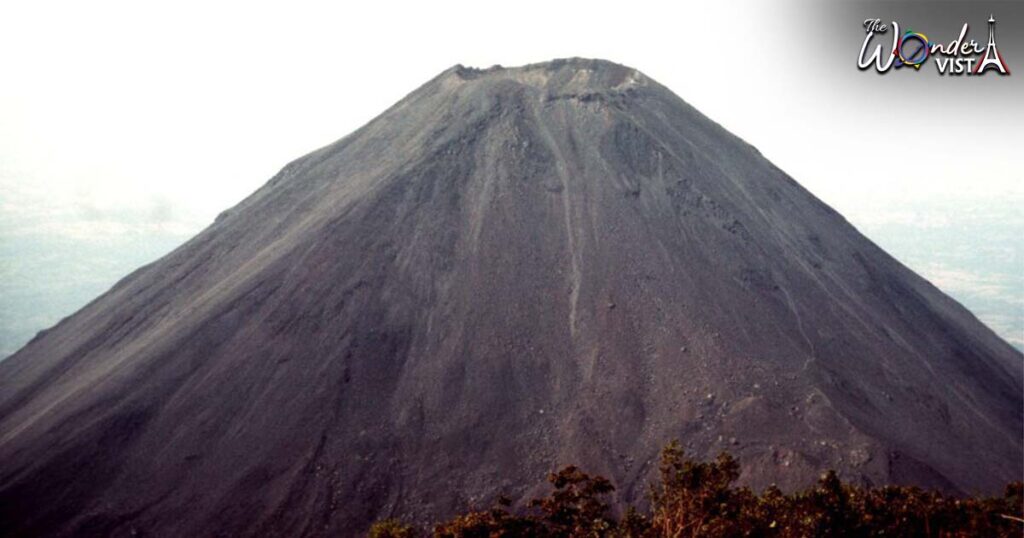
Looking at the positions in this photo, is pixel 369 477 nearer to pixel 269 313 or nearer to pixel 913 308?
pixel 269 313

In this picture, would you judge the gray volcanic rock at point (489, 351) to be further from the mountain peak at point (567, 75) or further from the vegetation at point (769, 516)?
the vegetation at point (769, 516)

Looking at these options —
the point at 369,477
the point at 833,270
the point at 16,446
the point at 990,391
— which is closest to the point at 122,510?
the point at 16,446

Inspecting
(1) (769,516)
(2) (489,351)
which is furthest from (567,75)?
(1) (769,516)

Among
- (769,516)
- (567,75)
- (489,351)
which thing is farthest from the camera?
(567,75)

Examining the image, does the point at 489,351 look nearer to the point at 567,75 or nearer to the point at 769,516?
the point at 769,516

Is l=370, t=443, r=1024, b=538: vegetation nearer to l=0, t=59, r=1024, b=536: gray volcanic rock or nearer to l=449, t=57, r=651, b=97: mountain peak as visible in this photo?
l=0, t=59, r=1024, b=536: gray volcanic rock

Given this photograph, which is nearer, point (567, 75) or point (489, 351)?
point (489, 351)

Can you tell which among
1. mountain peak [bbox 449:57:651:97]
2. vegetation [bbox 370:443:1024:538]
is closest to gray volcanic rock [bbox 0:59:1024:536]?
mountain peak [bbox 449:57:651:97]

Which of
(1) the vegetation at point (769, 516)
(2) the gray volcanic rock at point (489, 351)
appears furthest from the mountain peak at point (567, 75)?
(1) the vegetation at point (769, 516)
